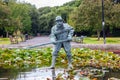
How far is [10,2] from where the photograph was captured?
3531 inches

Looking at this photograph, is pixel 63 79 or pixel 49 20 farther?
pixel 49 20

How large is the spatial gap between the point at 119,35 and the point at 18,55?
66.4 m

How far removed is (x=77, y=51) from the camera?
21.3 meters

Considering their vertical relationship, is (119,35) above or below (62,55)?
below

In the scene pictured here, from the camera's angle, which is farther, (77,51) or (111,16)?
(111,16)

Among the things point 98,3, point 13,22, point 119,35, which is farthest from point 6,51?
point 119,35

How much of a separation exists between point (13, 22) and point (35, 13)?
203 feet

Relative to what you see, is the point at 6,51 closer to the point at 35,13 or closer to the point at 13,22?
the point at 13,22

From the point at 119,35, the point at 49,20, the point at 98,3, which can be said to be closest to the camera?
the point at 98,3

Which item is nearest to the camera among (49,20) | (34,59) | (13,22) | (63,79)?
(63,79)

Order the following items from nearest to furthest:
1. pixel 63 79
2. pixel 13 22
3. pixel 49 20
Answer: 1. pixel 63 79
2. pixel 13 22
3. pixel 49 20

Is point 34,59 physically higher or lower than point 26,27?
higher

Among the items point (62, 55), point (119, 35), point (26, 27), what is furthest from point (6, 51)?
point (26, 27)

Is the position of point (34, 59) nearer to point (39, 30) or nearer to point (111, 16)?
point (111, 16)
